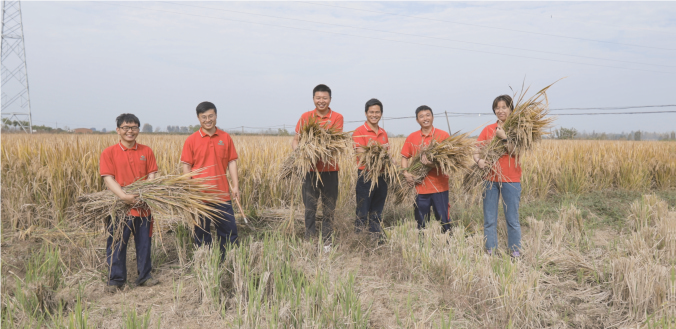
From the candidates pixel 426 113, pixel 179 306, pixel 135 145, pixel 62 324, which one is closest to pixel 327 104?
pixel 426 113

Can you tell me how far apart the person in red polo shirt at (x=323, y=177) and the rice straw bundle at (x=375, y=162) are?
11.8 inches

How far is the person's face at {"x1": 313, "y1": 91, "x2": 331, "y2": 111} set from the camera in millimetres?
3703

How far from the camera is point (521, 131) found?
3.46 metres

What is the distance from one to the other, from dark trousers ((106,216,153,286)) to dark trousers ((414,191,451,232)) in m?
2.55

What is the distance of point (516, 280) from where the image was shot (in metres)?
2.56

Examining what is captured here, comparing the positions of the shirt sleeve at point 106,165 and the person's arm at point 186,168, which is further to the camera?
the person's arm at point 186,168

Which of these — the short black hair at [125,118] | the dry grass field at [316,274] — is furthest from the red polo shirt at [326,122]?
the short black hair at [125,118]

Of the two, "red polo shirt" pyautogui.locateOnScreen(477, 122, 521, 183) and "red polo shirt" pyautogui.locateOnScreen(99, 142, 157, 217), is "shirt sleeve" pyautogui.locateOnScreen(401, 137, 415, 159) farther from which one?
"red polo shirt" pyautogui.locateOnScreen(99, 142, 157, 217)

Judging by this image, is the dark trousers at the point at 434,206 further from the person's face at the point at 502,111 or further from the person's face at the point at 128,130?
the person's face at the point at 128,130

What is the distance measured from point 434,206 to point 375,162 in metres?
0.79

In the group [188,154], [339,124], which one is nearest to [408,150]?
[339,124]

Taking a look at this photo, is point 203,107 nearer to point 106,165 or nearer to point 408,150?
point 106,165

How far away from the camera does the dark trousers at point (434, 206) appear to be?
153 inches

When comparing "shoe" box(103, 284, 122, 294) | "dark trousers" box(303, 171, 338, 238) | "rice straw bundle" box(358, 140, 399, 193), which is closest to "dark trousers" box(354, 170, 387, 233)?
"rice straw bundle" box(358, 140, 399, 193)
